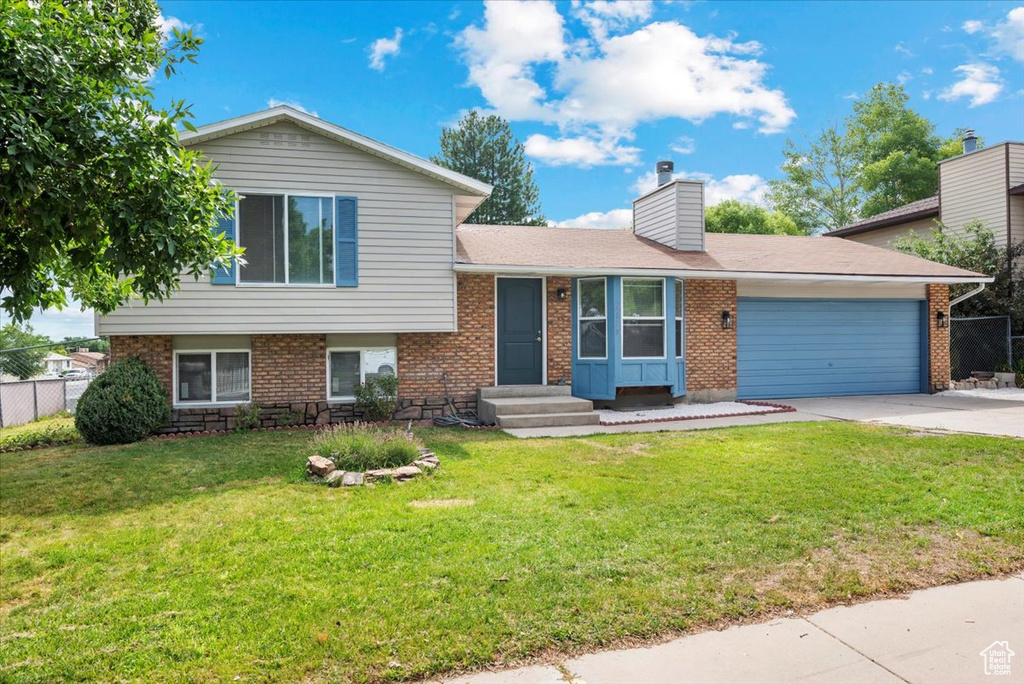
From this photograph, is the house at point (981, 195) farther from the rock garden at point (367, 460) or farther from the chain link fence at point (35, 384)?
the chain link fence at point (35, 384)

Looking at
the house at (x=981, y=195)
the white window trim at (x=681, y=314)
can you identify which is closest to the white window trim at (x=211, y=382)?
the white window trim at (x=681, y=314)

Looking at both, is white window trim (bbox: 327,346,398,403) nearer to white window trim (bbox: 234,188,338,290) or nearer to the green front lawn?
white window trim (bbox: 234,188,338,290)

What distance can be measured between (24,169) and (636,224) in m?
13.0

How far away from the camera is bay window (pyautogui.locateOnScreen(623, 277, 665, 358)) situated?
36.3 ft

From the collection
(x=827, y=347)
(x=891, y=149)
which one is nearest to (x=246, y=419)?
(x=827, y=347)

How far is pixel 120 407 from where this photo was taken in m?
8.62

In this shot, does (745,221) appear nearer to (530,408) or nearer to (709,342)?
(709,342)

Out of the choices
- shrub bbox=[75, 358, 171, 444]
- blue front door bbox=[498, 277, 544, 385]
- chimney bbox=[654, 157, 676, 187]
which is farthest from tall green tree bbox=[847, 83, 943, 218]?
shrub bbox=[75, 358, 171, 444]

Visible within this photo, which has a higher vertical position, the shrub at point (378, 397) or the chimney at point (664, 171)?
the chimney at point (664, 171)

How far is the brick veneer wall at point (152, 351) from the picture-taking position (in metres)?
9.43

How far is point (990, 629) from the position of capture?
3.07m

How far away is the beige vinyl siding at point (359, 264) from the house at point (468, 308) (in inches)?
0.9

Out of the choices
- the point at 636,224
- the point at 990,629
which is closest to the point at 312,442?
the point at 990,629

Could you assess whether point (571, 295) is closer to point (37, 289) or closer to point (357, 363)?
point (357, 363)
